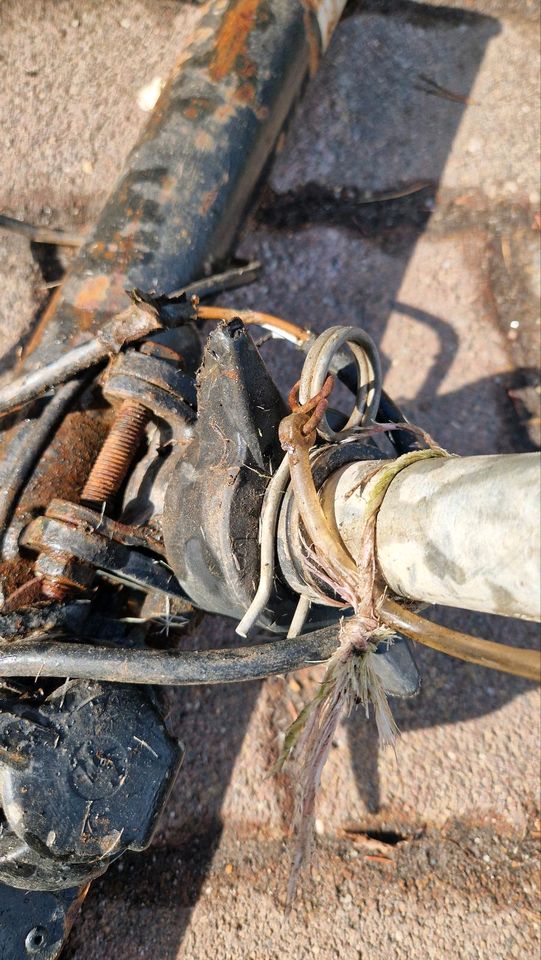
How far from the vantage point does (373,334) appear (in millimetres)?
1722

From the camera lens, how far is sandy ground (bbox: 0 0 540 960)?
1429mm

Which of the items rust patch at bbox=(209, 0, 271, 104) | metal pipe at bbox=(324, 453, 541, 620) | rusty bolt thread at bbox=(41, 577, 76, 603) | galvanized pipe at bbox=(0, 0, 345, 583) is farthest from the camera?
rust patch at bbox=(209, 0, 271, 104)

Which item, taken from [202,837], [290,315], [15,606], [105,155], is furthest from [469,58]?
[202,837]

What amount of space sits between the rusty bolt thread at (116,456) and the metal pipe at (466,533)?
1.56ft

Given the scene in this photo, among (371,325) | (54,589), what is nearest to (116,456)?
(54,589)

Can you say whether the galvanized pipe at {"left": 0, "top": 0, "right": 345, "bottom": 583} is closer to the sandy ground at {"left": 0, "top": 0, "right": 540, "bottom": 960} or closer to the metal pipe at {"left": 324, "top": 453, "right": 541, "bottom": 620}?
the sandy ground at {"left": 0, "top": 0, "right": 540, "bottom": 960}

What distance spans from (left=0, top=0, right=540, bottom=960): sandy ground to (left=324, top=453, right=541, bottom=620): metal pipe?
86 cm

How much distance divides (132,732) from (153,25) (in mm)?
1708

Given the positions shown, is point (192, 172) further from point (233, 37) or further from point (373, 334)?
point (373, 334)

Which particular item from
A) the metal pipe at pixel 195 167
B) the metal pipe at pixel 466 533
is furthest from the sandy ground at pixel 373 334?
the metal pipe at pixel 466 533

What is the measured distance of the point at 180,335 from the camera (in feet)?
4.23

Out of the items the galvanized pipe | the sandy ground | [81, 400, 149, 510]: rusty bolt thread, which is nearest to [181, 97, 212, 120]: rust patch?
the galvanized pipe

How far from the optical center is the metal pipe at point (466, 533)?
0.60 meters

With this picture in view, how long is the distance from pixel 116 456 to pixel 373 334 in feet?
2.70
